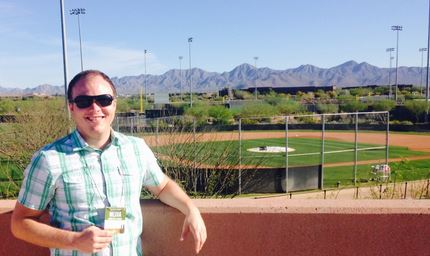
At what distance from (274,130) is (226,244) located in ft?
130

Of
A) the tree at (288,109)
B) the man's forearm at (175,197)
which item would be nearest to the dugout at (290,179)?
the man's forearm at (175,197)

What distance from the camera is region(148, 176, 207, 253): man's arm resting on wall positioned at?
272 cm

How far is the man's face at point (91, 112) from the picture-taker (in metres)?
2.41

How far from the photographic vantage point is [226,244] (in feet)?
10.6

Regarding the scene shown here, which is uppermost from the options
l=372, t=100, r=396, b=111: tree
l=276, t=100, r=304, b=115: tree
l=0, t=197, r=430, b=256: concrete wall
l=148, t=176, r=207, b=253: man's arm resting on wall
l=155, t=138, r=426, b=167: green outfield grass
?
l=148, t=176, r=207, b=253: man's arm resting on wall

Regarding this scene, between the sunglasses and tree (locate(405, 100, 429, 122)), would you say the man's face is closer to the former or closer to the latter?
the sunglasses

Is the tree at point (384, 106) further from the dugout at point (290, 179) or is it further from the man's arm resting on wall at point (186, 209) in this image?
the man's arm resting on wall at point (186, 209)

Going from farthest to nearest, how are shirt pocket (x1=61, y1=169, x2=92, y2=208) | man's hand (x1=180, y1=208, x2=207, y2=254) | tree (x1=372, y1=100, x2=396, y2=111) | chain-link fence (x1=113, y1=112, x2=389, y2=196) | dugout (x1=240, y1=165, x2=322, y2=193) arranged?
tree (x1=372, y1=100, x2=396, y2=111)
dugout (x1=240, y1=165, x2=322, y2=193)
chain-link fence (x1=113, y1=112, x2=389, y2=196)
man's hand (x1=180, y1=208, x2=207, y2=254)
shirt pocket (x1=61, y1=169, x2=92, y2=208)

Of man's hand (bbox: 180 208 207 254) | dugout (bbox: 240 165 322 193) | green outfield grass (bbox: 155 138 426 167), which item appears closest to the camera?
man's hand (bbox: 180 208 207 254)

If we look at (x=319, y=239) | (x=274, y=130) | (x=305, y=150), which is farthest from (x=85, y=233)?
(x=274, y=130)

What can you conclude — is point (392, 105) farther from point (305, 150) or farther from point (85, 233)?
point (85, 233)

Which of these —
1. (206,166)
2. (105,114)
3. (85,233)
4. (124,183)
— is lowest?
(206,166)

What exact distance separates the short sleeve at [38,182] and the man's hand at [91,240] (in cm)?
27

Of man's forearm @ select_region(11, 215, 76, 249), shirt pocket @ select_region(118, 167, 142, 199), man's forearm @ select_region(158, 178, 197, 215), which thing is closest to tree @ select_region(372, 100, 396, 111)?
man's forearm @ select_region(158, 178, 197, 215)
